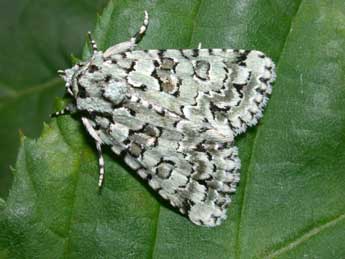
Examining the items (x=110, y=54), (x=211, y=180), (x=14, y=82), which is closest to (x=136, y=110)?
(x=110, y=54)

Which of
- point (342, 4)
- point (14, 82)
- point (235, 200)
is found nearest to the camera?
point (342, 4)

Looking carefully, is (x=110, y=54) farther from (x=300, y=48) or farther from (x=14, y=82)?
(x=14, y=82)

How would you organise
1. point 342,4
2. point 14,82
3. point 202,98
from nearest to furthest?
point 342,4 < point 202,98 < point 14,82

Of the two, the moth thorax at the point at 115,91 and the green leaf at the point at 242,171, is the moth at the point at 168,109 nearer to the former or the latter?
the moth thorax at the point at 115,91

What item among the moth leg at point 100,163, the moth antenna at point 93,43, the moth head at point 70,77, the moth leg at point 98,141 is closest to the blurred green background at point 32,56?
the moth head at point 70,77

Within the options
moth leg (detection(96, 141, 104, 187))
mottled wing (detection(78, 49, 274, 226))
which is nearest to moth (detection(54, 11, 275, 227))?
mottled wing (detection(78, 49, 274, 226))
